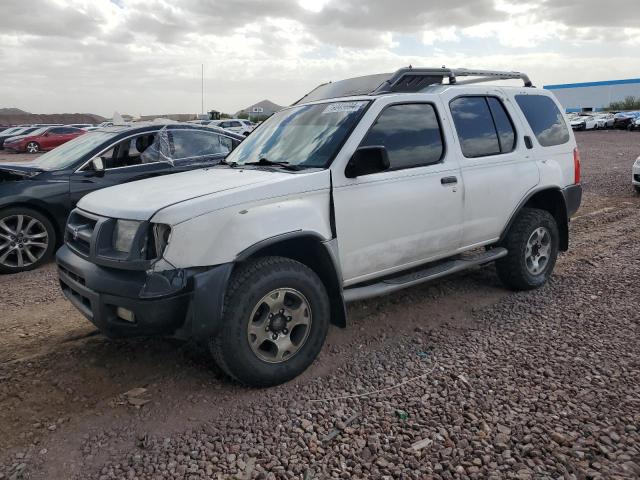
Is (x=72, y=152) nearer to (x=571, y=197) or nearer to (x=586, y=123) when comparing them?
(x=571, y=197)

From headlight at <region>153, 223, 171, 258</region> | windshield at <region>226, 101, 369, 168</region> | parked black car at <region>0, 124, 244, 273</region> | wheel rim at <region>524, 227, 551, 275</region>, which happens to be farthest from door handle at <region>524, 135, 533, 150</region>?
parked black car at <region>0, 124, 244, 273</region>

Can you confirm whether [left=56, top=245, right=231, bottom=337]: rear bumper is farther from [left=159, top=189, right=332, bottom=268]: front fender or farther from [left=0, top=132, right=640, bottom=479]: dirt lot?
[left=0, top=132, right=640, bottom=479]: dirt lot

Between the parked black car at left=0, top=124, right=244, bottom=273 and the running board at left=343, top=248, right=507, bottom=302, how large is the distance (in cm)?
409

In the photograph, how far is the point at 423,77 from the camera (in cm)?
467

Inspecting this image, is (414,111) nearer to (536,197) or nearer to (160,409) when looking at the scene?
(536,197)

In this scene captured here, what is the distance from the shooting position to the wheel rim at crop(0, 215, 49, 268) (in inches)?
244

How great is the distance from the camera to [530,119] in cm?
520

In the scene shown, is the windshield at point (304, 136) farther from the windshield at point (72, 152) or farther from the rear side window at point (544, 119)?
the windshield at point (72, 152)

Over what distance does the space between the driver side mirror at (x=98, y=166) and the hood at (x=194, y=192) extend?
119 inches

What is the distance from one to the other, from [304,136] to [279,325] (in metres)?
1.53

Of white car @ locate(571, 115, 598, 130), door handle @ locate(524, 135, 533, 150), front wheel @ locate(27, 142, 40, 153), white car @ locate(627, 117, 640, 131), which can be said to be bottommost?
door handle @ locate(524, 135, 533, 150)

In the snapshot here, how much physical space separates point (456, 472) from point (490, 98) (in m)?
3.46

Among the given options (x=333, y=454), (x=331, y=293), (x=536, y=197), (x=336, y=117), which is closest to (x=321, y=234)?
(x=331, y=293)

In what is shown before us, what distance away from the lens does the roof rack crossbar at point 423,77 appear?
14.4 feet
